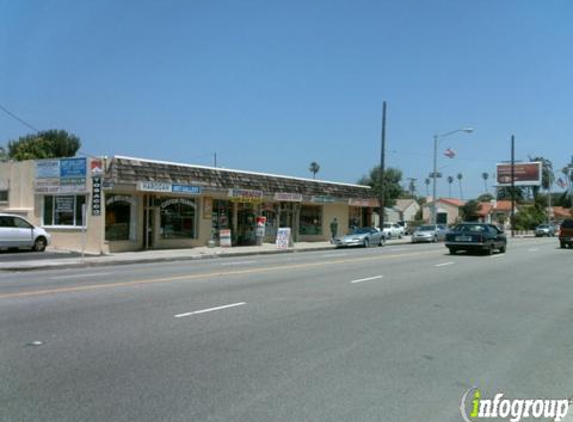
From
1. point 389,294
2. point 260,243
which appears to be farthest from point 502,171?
point 389,294

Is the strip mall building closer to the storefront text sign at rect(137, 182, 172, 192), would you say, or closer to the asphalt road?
the storefront text sign at rect(137, 182, 172, 192)

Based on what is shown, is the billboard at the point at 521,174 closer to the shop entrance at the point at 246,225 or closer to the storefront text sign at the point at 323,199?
the storefront text sign at the point at 323,199

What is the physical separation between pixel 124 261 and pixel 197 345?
638 inches

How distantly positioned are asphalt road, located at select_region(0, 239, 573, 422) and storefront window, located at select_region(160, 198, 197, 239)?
16023 millimetres

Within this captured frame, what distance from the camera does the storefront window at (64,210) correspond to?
28.4 metres

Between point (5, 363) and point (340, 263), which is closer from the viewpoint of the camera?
point (5, 363)

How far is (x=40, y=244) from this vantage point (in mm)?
26859

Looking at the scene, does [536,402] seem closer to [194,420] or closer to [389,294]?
[194,420]

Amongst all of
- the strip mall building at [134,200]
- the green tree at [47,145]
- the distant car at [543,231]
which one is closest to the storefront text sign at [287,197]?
the strip mall building at [134,200]

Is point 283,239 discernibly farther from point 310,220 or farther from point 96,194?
point 96,194

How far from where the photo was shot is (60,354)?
727cm

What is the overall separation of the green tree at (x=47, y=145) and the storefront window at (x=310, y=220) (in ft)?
108

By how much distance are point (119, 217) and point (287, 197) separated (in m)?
12.7

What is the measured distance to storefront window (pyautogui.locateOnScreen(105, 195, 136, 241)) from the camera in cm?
2781
